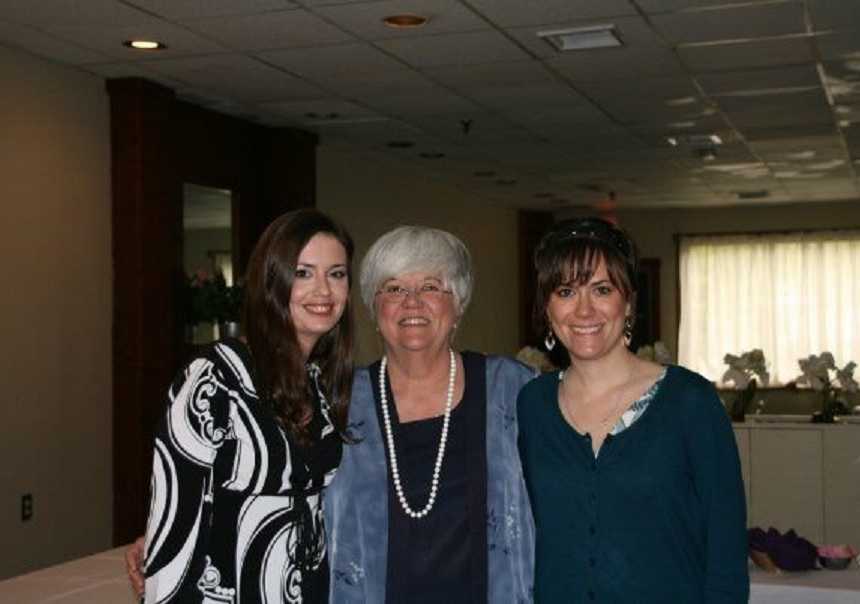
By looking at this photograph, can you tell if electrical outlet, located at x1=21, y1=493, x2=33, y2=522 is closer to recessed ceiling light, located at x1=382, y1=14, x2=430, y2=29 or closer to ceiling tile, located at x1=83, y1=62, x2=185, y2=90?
ceiling tile, located at x1=83, y1=62, x2=185, y2=90

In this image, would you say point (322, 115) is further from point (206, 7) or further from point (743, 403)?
point (743, 403)

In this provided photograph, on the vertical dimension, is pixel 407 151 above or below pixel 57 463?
above

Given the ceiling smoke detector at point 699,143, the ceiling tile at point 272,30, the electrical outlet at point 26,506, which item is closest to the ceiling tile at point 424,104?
the ceiling tile at point 272,30

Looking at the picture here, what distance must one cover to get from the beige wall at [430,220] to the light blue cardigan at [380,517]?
5679 millimetres

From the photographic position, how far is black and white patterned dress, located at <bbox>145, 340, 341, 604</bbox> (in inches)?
86.7

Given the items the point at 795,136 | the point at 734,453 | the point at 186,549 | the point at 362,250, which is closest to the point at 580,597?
the point at 734,453

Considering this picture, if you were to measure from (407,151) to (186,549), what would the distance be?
7.88m

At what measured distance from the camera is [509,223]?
1460 centimetres

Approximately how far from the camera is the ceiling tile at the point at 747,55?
603 cm

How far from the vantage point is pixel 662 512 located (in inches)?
85.0

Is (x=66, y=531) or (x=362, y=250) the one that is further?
(x=362, y=250)

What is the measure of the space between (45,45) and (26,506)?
2.24 metres

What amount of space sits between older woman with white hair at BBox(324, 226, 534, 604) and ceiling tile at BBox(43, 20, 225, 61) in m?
3.28

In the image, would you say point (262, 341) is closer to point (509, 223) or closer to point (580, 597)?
point (580, 597)
